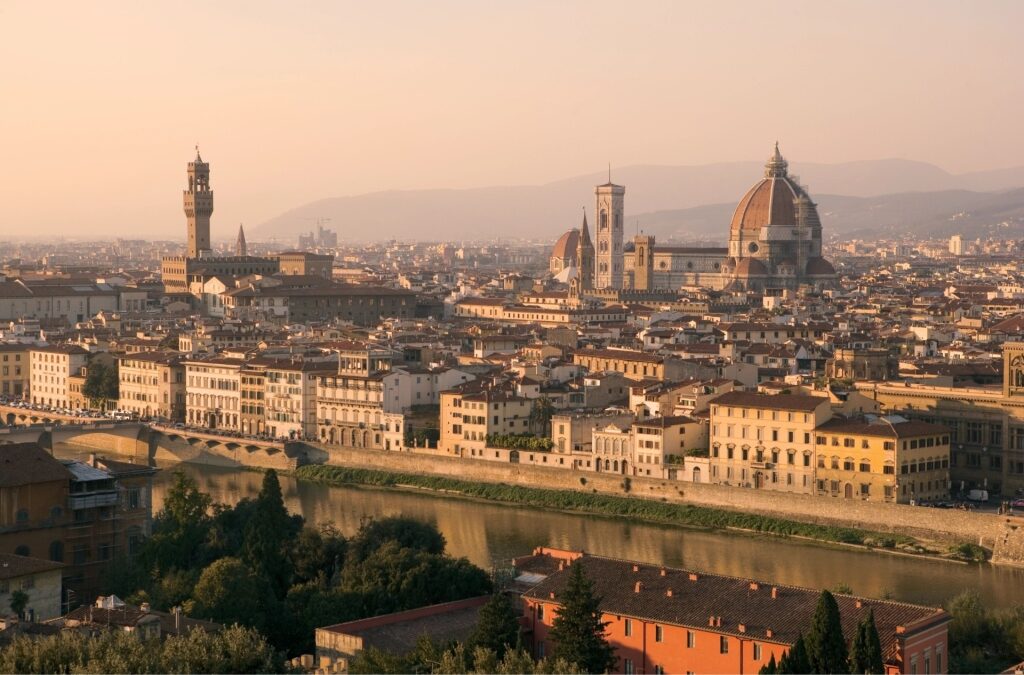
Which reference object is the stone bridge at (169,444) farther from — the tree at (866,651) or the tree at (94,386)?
the tree at (866,651)

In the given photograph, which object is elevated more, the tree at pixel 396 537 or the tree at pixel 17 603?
the tree at pixel 396 537

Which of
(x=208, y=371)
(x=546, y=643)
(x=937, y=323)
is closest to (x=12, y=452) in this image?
(x=546, y=643)

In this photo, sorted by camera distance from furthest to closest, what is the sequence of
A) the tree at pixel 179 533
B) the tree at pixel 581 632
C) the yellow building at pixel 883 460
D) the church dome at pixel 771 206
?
1. the church dome at pixel 771 206
2. the yellow building at pixel 883 460
3. the tree at pixel 179 533
4. the tree at pixel 581 632

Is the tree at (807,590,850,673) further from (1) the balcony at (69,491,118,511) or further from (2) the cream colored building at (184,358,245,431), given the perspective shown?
(2) the cream colored building at (184,358,245,431)

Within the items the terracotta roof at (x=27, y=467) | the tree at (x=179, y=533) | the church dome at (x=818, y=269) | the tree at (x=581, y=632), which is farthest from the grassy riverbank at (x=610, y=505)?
the church dome at (x=818, y=269)

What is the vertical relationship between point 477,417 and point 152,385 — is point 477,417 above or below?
above

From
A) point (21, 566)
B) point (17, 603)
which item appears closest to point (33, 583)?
point (21, 566)

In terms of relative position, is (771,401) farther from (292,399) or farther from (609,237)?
(609,237)
